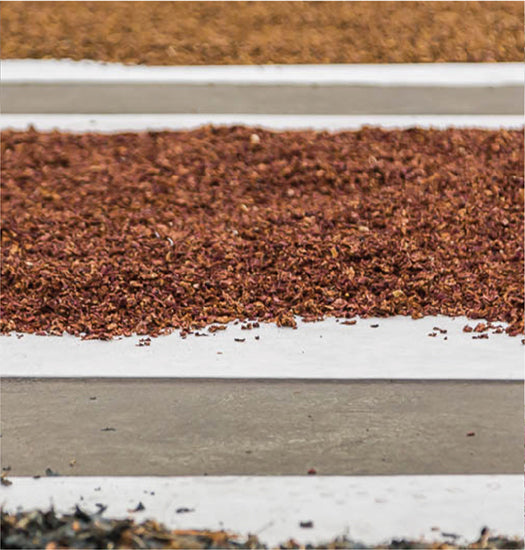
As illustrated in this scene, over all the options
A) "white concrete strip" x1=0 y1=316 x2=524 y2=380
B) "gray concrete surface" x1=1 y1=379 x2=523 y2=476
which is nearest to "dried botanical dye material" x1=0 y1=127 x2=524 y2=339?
"white concrete strip" x1=0 y1=316 x2=524 y2=380

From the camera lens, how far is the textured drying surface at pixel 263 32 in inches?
500

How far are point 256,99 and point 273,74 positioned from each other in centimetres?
108

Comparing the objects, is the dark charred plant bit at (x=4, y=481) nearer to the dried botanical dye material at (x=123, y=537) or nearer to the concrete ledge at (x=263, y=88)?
the dried botanical dye material at (x=123, y=537)

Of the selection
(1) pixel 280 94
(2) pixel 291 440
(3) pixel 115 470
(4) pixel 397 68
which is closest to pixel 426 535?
(2) pixel 291 440

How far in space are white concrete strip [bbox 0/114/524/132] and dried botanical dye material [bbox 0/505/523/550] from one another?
6671 millimetres

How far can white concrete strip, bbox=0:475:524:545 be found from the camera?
3553 mm

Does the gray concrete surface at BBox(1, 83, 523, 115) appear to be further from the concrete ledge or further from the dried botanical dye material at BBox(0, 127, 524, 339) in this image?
the dried botanical dye material at BBox(0, 127, 524, 339)

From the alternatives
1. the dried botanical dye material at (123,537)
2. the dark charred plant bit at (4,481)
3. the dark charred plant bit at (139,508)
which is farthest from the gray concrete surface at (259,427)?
the dried botanical dye material at (123,537)

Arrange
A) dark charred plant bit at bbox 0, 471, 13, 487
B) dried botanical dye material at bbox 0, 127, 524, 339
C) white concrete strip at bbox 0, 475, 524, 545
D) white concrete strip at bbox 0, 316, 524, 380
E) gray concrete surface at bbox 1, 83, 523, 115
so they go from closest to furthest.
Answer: white concrete strip at bbox 0, 475, 524, 545, dark charred plant bit at bbox 0, 471, 13, 487, white concrete strip at bbox 0, 316, 524, 380, dried botanical dye material at bbox 0, 127, 524, 339, gray concrete surface at bbox 1, 83, 523, 115

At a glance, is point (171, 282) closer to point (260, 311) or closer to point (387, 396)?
point (260, 311)

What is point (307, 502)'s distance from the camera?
3.78 meters

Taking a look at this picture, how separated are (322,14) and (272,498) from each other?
1090 cm

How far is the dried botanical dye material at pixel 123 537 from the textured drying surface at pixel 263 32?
967cm

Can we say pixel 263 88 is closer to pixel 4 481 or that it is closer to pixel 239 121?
pixel 239 121
